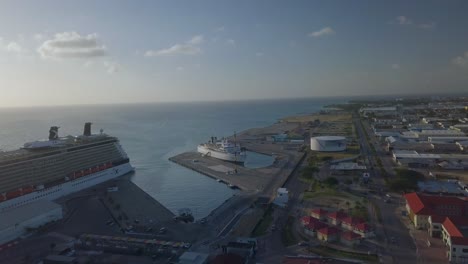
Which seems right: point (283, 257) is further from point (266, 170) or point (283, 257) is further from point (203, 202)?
point (266, 170)

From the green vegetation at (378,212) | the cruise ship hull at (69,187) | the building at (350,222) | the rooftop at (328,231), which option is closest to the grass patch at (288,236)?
the rooftop at (328,231)

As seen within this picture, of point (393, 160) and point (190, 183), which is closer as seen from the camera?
point (190, 183)

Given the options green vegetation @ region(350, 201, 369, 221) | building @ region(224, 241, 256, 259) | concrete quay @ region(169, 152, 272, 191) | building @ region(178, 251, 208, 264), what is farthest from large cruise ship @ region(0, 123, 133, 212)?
green vegetation @ region(350, 201, 369, 221)

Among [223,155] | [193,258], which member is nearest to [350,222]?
[193,258]

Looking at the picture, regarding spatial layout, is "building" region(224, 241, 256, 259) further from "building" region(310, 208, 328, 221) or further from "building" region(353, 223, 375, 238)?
"building" region(310, 208, 328, 221)

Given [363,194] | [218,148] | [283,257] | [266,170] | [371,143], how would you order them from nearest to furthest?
1. [283,257]
2. [363,194]
3. [266,170]
4. [218,148]
5. [371,143]

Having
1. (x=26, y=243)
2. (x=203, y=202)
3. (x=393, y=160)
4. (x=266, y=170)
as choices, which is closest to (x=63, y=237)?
(x=26, y=243)

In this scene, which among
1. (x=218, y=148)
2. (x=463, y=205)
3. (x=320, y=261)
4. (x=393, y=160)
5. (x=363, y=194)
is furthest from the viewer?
(x=218, y=148)
